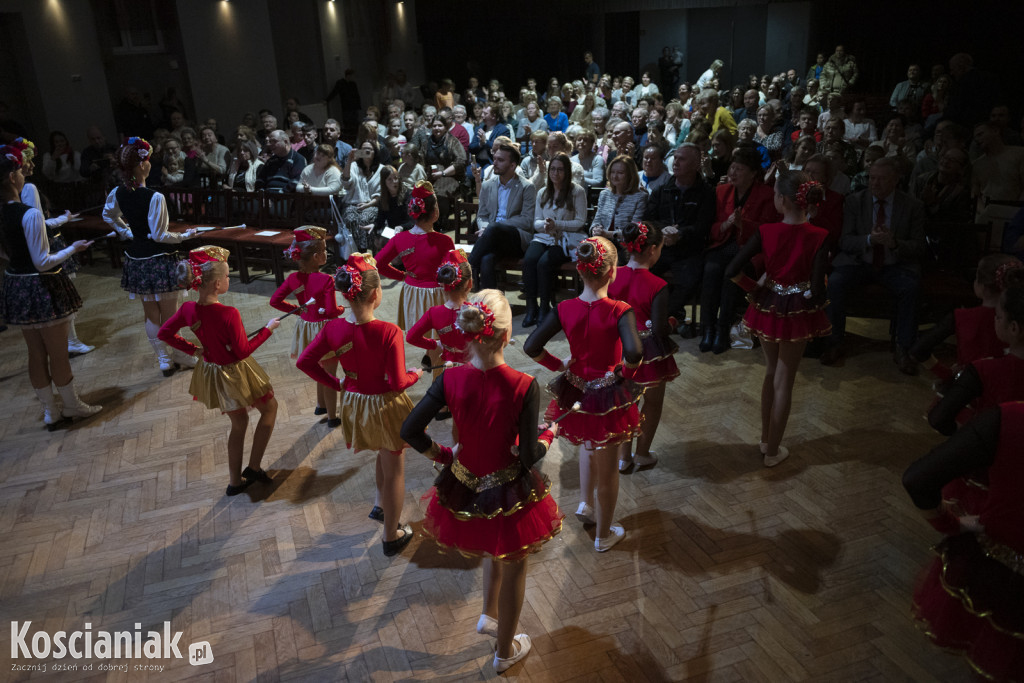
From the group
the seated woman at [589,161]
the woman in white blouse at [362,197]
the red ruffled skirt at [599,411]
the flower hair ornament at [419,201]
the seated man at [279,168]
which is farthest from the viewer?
the seated man at [279,168]

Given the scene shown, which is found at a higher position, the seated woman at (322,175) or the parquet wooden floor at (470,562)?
the seated woman at (322,175)

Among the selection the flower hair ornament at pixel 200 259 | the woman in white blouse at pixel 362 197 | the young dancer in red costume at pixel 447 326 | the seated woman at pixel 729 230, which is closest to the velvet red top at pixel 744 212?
the seated woman at pixel 729 230

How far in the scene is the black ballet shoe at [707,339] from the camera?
5.99m

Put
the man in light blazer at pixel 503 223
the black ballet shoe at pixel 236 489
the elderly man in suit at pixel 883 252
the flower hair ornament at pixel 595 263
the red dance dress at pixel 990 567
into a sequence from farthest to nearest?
the man in light blazer at pixel 503 223 < the elderly man in suit at pixel 883 252 < the black ballet shoe at pixel 236 489 < the flower hair ornament at pixel 595 263 < the red dance dress at pixel 990 567

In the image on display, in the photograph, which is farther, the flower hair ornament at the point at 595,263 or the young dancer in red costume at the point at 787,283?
the young dancer in red costume at the point at 787,283

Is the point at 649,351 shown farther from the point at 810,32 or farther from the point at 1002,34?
the point at 810,32

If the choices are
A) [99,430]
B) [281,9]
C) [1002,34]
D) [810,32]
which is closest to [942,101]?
[1002,34]

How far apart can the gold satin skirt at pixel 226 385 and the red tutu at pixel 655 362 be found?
2.18 meters

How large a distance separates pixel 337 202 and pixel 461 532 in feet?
20.6

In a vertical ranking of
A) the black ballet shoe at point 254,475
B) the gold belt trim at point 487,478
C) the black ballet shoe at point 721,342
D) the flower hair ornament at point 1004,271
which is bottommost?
the black ballet shoe at point 254,475

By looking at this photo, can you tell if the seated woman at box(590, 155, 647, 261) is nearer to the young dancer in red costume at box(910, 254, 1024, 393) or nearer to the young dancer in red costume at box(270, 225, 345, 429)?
the young dancer in red costume at box(270, 225, 345, 429)

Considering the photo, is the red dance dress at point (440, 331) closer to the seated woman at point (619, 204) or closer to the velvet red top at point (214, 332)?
the velvet red top at point (214, 332)

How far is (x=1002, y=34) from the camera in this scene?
1410 centimetres

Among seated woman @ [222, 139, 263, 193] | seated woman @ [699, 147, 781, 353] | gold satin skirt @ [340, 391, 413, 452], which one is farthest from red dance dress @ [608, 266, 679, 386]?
seated woman @ [222, 139, 263, 193]
